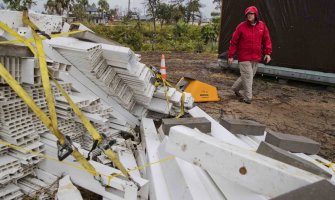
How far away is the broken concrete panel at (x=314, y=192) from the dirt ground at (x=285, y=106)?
293cm

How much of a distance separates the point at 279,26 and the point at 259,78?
1.74 metres

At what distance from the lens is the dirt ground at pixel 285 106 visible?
204 inches

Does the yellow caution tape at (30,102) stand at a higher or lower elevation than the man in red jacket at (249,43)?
lower

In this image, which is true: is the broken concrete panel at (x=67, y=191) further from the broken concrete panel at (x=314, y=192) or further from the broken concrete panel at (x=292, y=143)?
the broken concrete panel at (x=292, y=143)

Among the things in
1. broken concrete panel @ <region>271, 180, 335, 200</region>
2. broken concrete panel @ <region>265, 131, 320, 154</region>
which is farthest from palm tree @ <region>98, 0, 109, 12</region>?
broken concrete panel @ <region>271, 180, 335, 200</region>

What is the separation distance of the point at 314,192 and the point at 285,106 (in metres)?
5.57

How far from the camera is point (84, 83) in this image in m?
3.66

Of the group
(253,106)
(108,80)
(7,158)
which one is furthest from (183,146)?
(253,106)

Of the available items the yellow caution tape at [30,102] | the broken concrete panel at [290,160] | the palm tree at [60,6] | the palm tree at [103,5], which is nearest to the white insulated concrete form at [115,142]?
the broken concrete panel at [290,160]

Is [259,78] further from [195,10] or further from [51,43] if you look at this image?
[195,10]

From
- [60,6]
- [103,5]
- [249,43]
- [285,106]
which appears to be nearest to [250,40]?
[249,43]

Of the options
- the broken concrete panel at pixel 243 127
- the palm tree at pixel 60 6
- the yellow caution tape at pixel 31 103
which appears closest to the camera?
the yellow caution tape at pixel 31 103

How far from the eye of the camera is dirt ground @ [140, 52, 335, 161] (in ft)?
17.0

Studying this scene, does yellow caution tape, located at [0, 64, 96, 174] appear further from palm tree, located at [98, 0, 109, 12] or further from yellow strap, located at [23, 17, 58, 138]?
palm tree, located at [98, 0, 109, 12]
